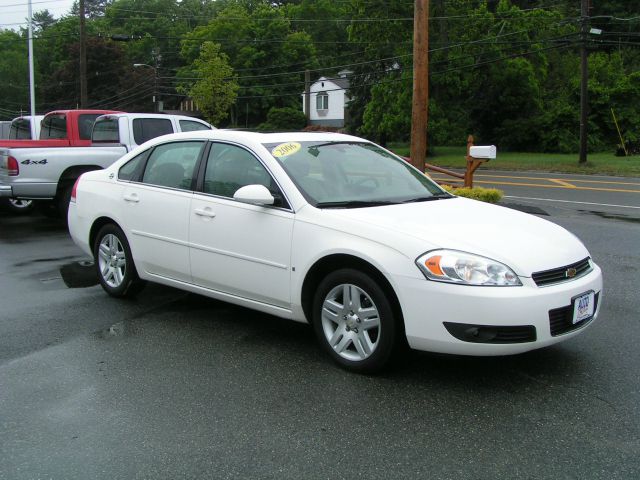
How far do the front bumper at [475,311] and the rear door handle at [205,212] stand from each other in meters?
1.79

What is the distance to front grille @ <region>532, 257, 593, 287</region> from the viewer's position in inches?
150

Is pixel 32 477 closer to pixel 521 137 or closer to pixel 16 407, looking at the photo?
pixel 16 407

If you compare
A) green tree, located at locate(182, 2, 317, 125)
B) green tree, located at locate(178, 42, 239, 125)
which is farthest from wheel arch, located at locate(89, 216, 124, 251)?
green tree, located at locate(182, 2, 317, 125)

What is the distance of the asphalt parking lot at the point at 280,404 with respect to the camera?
308cm

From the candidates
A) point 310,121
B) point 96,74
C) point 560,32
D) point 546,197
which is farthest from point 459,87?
point 96,74

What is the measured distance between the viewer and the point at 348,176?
16.3 ft

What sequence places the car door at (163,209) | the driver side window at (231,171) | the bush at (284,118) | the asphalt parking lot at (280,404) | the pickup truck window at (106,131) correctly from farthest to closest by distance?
the bush at (284,118)
the pickup truck window at (106,131)
the car door at (163,209)
the driver side window at (231,171)
the asphalt parking lot at (280,404)

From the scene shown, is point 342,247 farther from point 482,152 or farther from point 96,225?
point 482,152

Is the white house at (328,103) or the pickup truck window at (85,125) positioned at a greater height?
the white house at (328,103)

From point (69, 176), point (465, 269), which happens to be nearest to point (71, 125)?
point (69, 176)

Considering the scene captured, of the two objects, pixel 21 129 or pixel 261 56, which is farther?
pixel 261 56

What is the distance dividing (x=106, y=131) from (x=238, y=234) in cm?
820

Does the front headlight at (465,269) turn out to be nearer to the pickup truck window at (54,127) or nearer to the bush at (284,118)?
the pickup truck window at (54,127)

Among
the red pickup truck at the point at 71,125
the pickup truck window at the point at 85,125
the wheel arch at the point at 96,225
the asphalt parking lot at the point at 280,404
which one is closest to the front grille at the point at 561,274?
the asphalt parking lot at the point at 280,404
